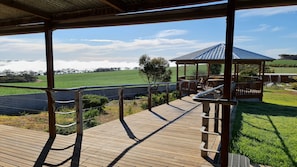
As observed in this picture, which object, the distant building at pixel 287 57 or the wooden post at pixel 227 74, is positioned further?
the distant building at pixel 287 57

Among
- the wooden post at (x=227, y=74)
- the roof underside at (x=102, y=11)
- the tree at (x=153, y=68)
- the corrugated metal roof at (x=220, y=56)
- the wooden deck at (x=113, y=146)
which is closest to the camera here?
the wooden post at (x=227, y=74)

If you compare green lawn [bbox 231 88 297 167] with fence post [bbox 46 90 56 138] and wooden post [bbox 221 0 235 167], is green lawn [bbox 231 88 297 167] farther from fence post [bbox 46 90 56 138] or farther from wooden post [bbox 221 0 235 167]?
fence post [bbox 46 90 56 138]

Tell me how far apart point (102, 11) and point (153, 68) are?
49.6 feet

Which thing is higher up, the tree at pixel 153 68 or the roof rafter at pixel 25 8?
the roof rafter at pixel 25 8

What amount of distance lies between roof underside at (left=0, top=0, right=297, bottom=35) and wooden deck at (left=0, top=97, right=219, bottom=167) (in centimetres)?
198

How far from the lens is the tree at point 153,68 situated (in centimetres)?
1844

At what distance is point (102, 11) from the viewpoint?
3.50 m

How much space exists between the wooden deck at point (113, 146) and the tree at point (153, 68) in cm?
1360

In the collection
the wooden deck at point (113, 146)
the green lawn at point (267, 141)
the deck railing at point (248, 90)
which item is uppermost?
the deck railing at point (248, 90)

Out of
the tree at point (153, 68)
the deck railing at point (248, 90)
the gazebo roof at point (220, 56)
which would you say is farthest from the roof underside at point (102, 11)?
the tree at point (153, 68)

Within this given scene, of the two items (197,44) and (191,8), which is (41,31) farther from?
(197,44)

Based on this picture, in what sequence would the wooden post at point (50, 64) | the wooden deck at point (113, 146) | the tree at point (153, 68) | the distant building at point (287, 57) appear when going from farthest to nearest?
the distant building at point (287, 57), the tree at point (153, 68), the wooden post at point (50, 64), the wooden deck at point (113, 146)

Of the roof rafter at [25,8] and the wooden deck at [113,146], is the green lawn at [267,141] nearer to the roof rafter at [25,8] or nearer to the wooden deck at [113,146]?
the wooden deck at [113,146]

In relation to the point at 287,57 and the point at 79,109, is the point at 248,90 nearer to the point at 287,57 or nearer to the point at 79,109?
the point at 79,109
